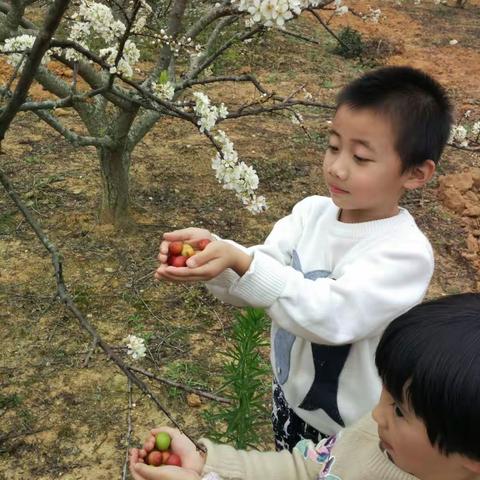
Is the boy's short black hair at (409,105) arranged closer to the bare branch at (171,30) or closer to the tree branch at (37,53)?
the tree branch at (37,53)

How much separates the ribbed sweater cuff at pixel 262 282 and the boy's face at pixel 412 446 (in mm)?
381

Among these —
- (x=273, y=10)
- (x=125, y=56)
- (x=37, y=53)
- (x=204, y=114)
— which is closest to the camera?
(x=37, y=53)

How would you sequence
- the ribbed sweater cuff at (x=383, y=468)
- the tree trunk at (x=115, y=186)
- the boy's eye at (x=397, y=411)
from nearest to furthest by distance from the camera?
the boy's eye at (x=397, y=411) → the ribbed sweater cuff at (x=383, y=468) → the tree trunk at (x=115, y=186)

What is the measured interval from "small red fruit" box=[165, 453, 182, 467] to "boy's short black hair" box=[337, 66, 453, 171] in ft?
2.78

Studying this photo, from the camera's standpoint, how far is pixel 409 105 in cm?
132

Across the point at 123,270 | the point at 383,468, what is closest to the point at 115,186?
the point at 123,270

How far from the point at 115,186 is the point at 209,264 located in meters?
2.79

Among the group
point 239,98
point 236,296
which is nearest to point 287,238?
point 236,296

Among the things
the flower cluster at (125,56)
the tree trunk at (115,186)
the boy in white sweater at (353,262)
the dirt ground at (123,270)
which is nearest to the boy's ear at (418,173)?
the boy in white sweater at (353,262)

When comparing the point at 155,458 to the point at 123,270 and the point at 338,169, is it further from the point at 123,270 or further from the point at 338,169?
the point at 123,270

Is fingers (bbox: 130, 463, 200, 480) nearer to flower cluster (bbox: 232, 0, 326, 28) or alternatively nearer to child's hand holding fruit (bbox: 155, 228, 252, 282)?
child's hand holding fruit (bbox: 155, 228, 252, 282)

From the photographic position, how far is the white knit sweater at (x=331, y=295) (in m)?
1.25

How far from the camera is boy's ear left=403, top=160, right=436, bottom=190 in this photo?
1360 mm

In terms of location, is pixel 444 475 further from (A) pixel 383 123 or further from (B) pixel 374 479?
(A) pixel 383 123
